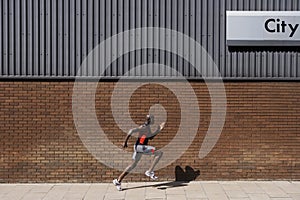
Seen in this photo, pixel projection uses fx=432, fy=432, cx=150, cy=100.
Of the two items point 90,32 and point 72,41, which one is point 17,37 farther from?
point 90,32

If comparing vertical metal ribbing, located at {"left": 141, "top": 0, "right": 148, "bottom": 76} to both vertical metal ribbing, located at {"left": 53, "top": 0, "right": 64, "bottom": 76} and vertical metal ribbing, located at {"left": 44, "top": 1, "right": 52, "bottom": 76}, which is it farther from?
vertical metal ribbing, located at {"left": 44, "top": 1, "right": 52, "bottom": 76}

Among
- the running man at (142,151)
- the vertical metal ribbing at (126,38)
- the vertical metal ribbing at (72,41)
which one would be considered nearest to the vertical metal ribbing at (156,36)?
the vertical metal ribbing at (126,38)

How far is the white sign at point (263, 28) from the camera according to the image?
9734 mm

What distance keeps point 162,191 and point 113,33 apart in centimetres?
367

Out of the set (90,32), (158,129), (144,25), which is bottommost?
(158,129)

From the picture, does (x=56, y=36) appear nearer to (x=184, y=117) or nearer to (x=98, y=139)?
(x=98, y=139)

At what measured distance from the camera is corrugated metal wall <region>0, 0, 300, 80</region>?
9703mm

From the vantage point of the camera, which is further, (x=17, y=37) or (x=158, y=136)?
(x=158, y=136)

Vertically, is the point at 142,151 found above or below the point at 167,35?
below

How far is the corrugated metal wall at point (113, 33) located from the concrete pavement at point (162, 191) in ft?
7.98

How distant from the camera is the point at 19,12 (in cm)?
972

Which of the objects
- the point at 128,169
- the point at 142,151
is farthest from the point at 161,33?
the point at 128,169

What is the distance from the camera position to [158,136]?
9812 mm

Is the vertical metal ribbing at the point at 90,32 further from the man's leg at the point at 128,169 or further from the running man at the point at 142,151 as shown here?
the man's leg at the point at 128,169
